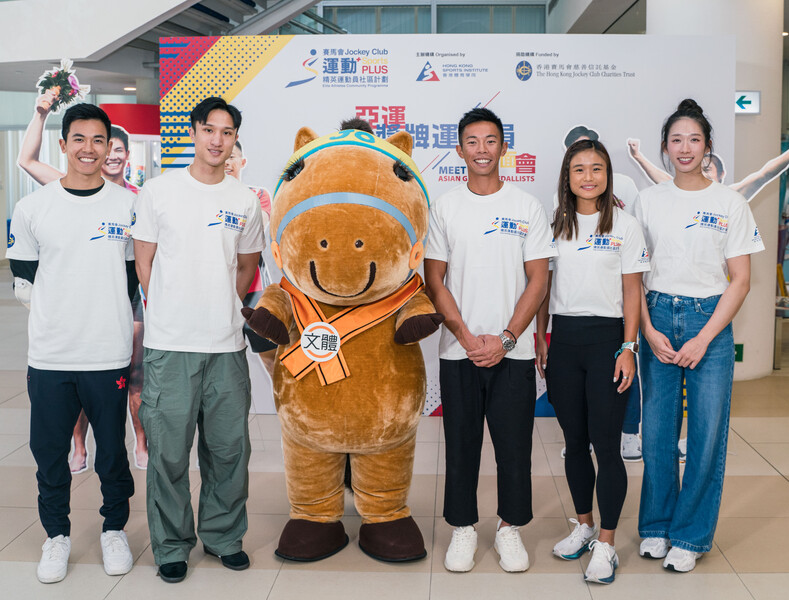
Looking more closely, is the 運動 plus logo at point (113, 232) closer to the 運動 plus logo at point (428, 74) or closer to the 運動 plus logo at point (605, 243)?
the 運動 plus logo at point (605, 243)

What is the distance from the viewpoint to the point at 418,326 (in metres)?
2.56

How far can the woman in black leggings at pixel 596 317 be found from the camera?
271 cm

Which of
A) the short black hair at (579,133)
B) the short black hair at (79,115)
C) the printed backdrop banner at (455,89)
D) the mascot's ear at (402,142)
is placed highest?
the printed backdrop banner at (455,89)

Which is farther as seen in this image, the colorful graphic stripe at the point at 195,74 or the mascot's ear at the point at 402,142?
the colorful graphic stripe at the point at 195,74

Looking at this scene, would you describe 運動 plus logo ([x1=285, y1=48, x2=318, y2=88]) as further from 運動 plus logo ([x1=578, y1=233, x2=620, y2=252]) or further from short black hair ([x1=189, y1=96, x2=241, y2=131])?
運動 plus logo ([x1=578, y1=233, x2=620, y2=252])

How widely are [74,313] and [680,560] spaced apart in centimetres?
228

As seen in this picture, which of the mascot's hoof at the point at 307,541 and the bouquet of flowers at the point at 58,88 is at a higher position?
the bouquet of flowers at the point at 58,88

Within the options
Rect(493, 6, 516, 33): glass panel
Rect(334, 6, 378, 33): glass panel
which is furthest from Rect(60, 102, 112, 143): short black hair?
Rect(493, 6, 516, 33): glass panel

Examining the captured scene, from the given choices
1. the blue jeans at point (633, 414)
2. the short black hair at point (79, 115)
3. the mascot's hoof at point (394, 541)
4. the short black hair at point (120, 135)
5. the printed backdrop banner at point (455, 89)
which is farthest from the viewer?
the printed backdrop banner at point (455, 89)

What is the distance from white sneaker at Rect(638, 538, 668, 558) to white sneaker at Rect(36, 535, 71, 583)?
82.0 inches

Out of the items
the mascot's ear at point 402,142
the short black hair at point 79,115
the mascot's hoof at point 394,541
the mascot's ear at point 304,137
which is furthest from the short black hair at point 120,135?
the mascot's hoof at point 394,541

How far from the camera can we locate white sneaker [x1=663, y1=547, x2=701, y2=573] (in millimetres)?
2812

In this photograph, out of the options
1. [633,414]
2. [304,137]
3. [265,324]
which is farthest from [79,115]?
[633,414]

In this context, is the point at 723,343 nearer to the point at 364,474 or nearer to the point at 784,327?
the point at 364,474
